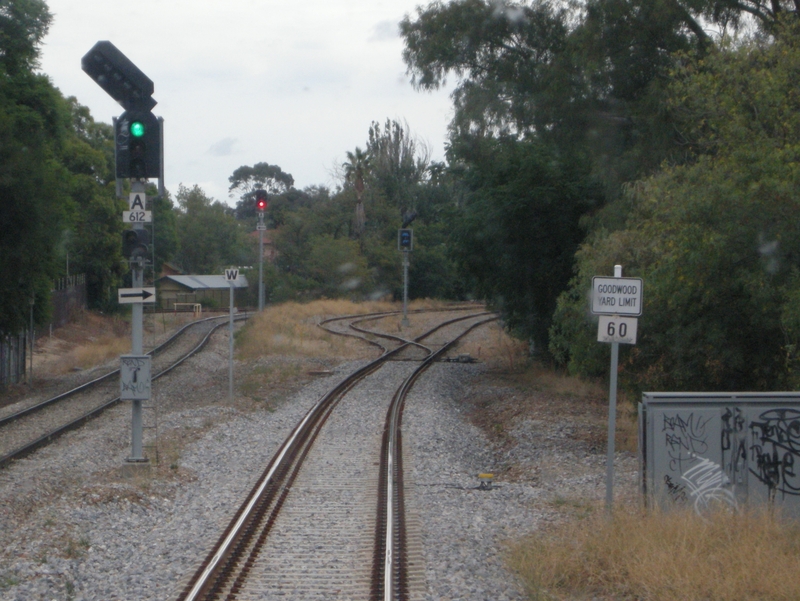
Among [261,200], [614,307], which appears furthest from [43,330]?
[614,307]

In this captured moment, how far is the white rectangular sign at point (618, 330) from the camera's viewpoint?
8.98 meters

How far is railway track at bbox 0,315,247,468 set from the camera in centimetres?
1505

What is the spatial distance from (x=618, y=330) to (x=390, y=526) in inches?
129

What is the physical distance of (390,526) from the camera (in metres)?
9.24

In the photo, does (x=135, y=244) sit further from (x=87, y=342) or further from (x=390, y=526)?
(x=87, y=342)

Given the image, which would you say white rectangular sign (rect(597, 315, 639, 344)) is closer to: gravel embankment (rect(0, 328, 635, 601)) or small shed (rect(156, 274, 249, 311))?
gravel embankment (rect(0, 328, 635, 601))

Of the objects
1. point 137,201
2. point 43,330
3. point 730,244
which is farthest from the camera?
point 43,330

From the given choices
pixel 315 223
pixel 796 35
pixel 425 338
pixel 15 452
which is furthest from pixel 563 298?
pixel 315 223

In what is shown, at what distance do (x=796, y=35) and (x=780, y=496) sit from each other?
8049mm

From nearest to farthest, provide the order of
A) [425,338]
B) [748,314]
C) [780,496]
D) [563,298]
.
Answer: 1. [780,496]
2. [748,314]
3. [563,298]
4. [425,338]

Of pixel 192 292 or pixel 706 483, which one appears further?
pixel 192 292

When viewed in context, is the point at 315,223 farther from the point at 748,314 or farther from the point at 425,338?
the point at 748,314

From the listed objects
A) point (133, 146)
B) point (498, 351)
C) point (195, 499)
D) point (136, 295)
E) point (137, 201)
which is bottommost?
point (195, 499)

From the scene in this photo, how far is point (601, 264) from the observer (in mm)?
15266
